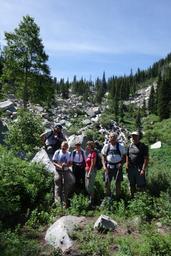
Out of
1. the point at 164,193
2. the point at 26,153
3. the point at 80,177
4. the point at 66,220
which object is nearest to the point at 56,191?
the point at 80,177

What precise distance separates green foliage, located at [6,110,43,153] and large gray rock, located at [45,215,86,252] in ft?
24.5

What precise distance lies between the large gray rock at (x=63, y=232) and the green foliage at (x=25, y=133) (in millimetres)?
7475

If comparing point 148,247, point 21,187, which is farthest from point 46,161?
point 148,247

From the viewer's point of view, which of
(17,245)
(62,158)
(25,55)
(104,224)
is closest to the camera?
(17,245)

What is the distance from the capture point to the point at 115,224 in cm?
903

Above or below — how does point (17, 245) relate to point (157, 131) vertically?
below

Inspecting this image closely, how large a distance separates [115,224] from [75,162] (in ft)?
8.77

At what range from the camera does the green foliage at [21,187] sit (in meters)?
10.1

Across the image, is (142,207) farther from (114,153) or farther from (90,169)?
(90,169)

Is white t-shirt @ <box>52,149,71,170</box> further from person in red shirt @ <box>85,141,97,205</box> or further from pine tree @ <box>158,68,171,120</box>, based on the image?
pine tree @ <box>158,68,171,120</box>

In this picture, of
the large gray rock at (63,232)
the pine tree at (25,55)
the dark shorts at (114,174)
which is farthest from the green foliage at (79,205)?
the pine tree at (25,55)

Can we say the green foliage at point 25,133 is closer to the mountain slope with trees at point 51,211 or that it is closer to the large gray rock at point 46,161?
the mountain slope with trees at point 51,211

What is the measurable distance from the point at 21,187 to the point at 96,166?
242 cm

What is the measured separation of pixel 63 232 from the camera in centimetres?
858
